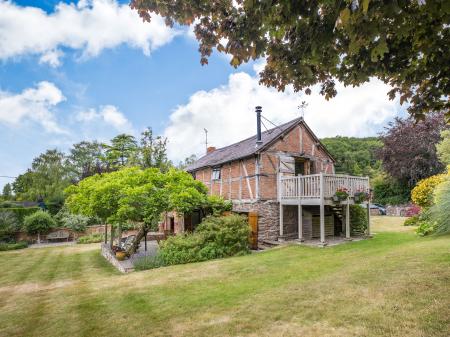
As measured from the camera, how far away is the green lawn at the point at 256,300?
3869 millimetres

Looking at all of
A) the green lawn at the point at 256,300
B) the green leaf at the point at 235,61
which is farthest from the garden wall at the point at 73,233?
the green leaf at the point at 235,61

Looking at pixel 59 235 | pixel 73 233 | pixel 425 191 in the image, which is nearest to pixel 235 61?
pixel 425 191

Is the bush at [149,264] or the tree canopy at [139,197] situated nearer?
the bush at [149,264]

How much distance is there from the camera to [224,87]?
75.3ft

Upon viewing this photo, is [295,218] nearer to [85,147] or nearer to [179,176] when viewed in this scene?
[179,176]

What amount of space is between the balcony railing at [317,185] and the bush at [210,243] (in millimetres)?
3049

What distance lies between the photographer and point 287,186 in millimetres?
13727

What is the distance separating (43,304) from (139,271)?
357 cm

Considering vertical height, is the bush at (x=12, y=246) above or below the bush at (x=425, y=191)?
below

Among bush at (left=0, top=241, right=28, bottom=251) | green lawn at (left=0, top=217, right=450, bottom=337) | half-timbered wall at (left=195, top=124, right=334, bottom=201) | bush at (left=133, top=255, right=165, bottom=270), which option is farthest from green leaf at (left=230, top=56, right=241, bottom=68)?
bush at (left=0, top=241, right=28, bottom=251)

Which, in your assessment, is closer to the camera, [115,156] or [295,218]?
[295,218]

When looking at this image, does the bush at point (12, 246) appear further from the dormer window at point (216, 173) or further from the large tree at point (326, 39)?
the large tree at point (326, 39)

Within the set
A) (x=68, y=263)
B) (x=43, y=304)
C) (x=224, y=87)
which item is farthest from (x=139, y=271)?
(x=224, y=87)

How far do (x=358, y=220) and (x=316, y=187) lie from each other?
383 cm
